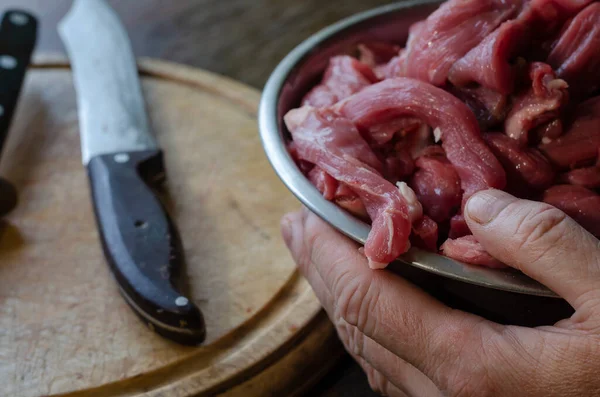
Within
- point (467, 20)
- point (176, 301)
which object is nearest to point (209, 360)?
point (176, 301)

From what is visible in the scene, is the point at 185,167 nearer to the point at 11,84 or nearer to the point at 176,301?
the point at 11,84

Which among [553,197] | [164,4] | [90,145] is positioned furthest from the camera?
[164,4]

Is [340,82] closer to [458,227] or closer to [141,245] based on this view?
[458,227]

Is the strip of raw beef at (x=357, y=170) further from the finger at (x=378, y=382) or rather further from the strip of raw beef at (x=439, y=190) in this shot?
the finger at (x=378, y=382)

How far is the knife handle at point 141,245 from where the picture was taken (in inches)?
50.4

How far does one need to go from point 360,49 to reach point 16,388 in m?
1.10

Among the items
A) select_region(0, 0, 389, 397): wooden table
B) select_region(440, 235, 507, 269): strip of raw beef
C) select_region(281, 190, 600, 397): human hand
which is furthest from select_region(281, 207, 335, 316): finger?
select_region(0, 0, 389, 397): wooden table

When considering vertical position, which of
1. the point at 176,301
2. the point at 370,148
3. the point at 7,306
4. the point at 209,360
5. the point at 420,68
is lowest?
the point at 7,306

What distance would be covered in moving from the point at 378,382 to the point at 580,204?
585 millimetres

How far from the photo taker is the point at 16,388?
4.22 feet

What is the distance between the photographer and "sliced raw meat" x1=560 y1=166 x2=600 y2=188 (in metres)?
1.08

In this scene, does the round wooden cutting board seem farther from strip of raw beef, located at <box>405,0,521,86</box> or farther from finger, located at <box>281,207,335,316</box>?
strip of raw beef, located at <box>405,0,521,86</box>

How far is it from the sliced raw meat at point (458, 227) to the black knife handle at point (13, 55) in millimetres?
1349

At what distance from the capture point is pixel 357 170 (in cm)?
108
